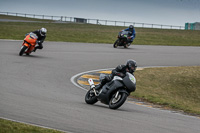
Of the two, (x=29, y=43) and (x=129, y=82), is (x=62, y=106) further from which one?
(x=29, y=43)

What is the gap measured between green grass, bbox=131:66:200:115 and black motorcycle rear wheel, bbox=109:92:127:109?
3.19m

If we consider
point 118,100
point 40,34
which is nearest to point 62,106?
point 118,100

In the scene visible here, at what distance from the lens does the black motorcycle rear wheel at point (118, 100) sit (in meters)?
9.81

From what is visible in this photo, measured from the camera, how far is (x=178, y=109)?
12492 millimetres

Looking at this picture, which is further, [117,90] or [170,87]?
[170,87]

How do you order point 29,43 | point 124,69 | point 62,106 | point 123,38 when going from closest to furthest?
1. point 62,106
2. point 124,69
3. point 29,43
4. point 123,38

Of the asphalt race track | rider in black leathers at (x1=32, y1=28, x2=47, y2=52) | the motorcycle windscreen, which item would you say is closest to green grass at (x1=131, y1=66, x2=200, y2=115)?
the asphalt race track

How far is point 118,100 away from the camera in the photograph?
9.95 metres

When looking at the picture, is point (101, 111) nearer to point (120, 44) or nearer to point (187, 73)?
point (187, 73)

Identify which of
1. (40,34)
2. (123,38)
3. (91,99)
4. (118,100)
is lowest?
(91,99)

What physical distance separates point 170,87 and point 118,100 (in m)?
7.51

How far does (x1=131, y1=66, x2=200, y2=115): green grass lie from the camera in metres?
14.1

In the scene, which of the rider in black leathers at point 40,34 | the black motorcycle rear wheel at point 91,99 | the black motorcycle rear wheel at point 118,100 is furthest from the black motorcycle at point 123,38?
the black motorcycle rear wheel at point 118,100

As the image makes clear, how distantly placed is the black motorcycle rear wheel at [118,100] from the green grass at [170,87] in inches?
126
